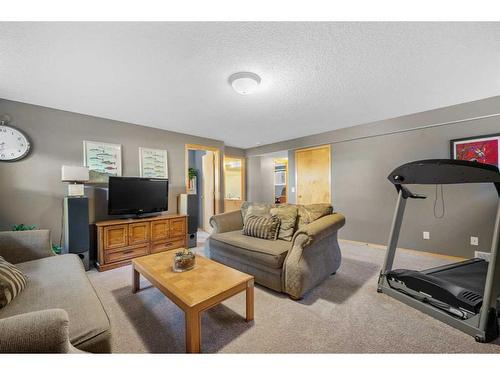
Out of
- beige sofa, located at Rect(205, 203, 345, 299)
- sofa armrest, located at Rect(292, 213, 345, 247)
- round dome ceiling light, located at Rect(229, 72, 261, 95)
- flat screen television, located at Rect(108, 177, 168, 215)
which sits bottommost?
beige sofa, located at Rect(205, 203, 345, 299)

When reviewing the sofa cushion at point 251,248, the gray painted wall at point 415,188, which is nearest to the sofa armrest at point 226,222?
the sofa cushion at point 251,248

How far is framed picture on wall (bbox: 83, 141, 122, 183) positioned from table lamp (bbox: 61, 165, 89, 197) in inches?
14.6

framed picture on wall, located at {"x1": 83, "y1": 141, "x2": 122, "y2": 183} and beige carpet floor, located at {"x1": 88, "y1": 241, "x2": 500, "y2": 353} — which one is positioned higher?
framed picture on wall, located at {"x1": 83, "y1": 141, "x2": 122, "y2": 183}

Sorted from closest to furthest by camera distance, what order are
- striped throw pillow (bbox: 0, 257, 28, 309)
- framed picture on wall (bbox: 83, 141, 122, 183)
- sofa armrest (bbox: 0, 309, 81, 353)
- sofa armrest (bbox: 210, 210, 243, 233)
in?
sofa armrest (bbox: 0, 309, 81, 353) → striped throw pillow (bbox: 0, 257, 28, 309) → sofa armrest (bbox: 210, 210, 243, 233) → framed picture on wall (bbox: 83, 141, 122, 183)

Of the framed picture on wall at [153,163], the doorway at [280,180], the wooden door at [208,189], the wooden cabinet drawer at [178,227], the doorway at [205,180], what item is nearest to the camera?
the wooden cabinet drawer at [178,227]

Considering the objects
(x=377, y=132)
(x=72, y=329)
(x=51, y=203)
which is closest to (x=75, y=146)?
(x=51, y=203)

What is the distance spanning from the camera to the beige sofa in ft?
6.30

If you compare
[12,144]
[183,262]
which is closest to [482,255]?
[183,262]

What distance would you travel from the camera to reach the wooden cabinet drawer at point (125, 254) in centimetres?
277

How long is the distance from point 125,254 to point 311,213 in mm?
2689

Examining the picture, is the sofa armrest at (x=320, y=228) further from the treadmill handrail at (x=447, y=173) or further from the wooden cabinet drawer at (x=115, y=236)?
the wooden cabinet drawer at (x=115, y=236)

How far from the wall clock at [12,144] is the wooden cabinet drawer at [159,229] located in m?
1.85

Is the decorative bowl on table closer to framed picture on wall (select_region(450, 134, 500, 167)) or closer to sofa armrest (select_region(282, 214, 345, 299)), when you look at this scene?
sofa armrest (select_region(282, 214, 345, 299))

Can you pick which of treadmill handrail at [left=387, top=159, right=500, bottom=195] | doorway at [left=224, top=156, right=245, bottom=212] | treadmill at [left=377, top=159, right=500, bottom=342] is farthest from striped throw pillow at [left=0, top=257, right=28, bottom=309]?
doorway at [left=224, top=156, right=245, bottom=212]
